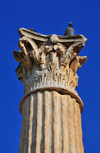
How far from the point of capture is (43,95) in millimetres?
11586

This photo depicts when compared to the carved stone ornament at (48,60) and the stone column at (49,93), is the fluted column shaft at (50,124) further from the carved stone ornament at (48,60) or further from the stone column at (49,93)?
the carved stone ornament at (48,60)

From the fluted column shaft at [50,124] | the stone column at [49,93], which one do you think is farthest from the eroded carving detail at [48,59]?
the fluted column shaft at [50,124]

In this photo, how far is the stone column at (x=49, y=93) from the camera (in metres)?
10.5

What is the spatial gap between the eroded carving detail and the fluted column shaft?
0.61 metres

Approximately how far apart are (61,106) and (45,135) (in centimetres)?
127

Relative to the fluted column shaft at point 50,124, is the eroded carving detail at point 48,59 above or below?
above

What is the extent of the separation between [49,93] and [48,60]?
1.49 meters

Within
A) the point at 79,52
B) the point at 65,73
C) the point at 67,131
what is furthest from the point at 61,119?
the point at 79,52

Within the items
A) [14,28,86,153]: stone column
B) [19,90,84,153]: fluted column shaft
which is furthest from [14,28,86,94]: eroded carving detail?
[19,90,84,153]: fluted column shaft

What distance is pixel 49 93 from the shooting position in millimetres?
11625

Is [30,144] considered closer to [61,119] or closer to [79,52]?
[61,119]

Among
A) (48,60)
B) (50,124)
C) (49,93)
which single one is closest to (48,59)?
(48,60)

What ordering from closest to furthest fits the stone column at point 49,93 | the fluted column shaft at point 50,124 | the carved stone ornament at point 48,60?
the fluted column shaft at point 50,124 < the stone column at point 49,93 < the carved stone ornament at point 48,60

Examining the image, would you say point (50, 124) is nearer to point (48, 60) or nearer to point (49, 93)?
point (49, 93)
